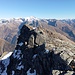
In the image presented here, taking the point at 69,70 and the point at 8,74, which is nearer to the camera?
the point at 69,70

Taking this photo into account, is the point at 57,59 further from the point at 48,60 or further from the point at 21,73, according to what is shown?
the point at 21,73

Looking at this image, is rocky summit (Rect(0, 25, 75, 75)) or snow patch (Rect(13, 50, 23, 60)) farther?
snow patch (Rect(13, 50, 23, 60))

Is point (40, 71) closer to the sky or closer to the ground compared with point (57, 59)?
closer to the ground

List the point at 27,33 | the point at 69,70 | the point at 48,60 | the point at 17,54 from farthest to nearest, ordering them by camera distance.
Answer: the point at 27,33
the point at 17,54
the point at 48,60
the point at 69,70

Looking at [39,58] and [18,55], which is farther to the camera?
[18,55]

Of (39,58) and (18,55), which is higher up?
(39,58)

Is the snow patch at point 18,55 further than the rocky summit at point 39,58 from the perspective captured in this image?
Yes

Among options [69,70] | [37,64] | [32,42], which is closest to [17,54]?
[32,42]

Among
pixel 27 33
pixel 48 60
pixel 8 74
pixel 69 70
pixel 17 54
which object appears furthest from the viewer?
pixel 27 33
